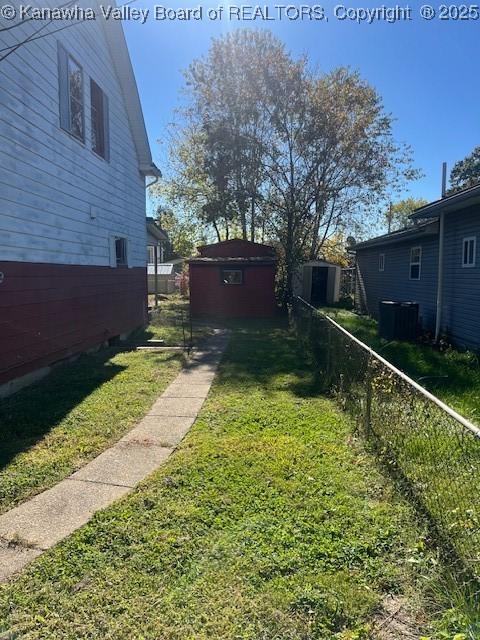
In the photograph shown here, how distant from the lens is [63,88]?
7.31 m

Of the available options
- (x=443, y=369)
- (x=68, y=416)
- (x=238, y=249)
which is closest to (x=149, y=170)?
(x=238, y=249)

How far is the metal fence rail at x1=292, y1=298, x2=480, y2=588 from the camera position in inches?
102

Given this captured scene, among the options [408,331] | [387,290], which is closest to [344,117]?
[387,290]

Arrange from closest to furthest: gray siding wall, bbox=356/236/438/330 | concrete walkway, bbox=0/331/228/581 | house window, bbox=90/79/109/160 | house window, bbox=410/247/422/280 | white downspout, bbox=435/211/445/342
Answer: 1. concrete walkway, bbox=0/331/228/581
2. house window, bbox=90/79/109/160
3. white downspout, bbox=435/211/445/342
4. gray siding wall, bbox=356/236/438/330
5. house window, bbox=410/247/422/280

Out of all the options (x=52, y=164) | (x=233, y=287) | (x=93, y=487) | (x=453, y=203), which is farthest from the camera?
(x=233, y=287)

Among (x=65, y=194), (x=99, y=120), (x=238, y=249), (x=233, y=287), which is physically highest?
(x=99, y=120)

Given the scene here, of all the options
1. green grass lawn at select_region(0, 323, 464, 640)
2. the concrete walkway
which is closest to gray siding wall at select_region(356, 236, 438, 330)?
the concrete walkway

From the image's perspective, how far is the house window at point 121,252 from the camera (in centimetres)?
1083

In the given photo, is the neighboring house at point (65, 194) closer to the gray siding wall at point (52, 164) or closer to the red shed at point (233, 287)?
the gray siding wall at point (52, 164)

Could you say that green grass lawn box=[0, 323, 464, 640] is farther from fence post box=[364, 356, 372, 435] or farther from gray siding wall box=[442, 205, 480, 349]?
gray siding wall box=[442, 205, 480, 349]

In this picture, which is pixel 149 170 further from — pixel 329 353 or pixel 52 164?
pixel 329 353

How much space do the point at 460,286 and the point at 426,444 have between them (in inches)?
287

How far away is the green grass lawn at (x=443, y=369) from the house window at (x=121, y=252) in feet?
21.1

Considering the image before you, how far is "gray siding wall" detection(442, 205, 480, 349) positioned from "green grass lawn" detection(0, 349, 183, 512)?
6223mm
